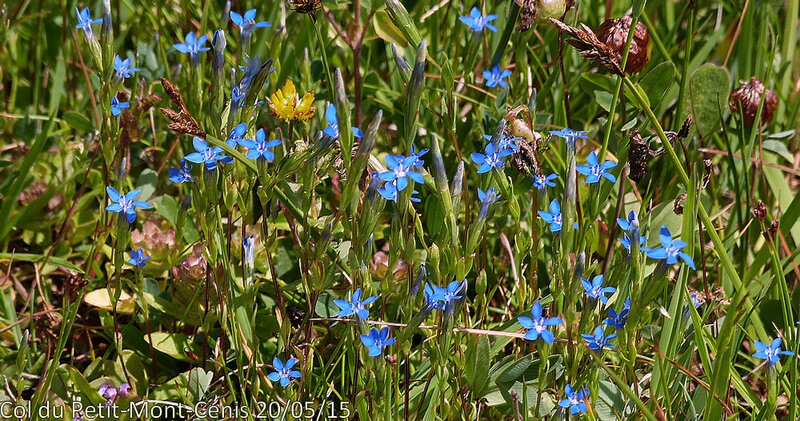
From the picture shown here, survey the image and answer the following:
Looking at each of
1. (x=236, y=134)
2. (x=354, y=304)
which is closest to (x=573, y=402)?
(x=354, y=304)

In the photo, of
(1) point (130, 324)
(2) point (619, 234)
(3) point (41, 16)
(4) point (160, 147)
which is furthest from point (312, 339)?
(3) point (41, 16)

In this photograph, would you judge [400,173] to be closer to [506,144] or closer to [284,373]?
[506,144]

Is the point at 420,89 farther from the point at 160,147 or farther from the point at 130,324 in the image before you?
the point at 160,147

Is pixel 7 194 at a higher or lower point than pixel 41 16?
lower

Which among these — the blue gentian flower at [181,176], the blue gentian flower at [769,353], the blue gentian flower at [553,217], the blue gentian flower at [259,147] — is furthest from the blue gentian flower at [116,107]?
the blue gentian flower at [769,353]

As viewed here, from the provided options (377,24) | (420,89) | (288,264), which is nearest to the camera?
(420,89)

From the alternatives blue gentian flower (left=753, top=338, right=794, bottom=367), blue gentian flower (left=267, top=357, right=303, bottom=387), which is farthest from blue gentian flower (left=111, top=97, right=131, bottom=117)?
blue gentian flower (left=753, top=338, right=794, bottom=367)

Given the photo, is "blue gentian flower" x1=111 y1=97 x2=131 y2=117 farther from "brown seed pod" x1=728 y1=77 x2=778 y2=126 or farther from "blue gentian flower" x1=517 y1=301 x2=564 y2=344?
"brown seed pod" x1=728 y1=77 x2=778 y2=126

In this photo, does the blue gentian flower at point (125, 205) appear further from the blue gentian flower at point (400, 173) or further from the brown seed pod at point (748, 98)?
the brown seed pod at point (748, 98)
